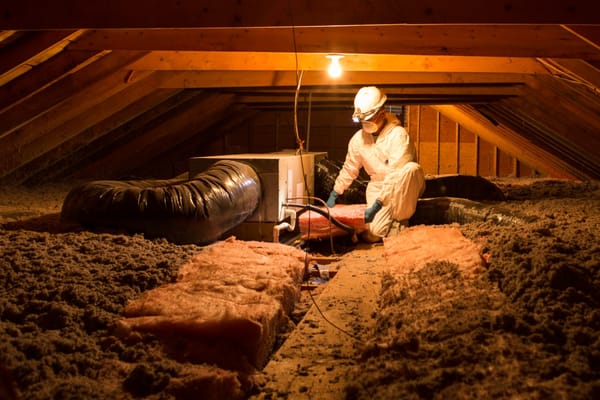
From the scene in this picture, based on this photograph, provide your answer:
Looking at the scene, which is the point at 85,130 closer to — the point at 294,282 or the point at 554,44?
the point at 294,282

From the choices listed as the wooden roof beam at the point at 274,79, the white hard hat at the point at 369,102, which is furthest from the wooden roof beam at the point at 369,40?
the wooden roof beam at the point at 274,79

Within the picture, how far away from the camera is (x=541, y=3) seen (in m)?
2.56

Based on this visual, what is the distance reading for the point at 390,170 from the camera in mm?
4695

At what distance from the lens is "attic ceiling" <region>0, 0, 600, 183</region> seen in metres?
2.80

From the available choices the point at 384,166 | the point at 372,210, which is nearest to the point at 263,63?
the point at 384,166

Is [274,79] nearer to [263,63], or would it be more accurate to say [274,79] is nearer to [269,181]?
[263,63]

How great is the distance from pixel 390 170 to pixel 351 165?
1.73ft

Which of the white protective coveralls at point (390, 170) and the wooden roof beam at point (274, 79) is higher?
the wooden roof beam at point (274, 79)

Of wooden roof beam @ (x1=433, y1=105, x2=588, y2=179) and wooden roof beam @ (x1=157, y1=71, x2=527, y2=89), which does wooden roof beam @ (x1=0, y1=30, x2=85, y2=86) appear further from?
wooden roof beam @ (x1=433, y1=105, x2=588, y2=179)

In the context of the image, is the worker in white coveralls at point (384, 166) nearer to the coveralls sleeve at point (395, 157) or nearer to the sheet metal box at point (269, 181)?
the coveralls sleeve at point (395, 157)

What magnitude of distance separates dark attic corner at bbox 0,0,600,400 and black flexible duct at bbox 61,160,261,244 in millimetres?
14

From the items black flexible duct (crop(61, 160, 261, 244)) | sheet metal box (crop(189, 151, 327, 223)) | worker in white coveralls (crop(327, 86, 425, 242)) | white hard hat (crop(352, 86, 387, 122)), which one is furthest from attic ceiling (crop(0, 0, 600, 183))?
black flexible duct (crop(61, 160, 261, 244))

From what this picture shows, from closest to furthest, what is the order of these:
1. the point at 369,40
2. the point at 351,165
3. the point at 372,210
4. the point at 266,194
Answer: the point at 369,40
the point at 372,210
the point at 266,194
the point at 351,165

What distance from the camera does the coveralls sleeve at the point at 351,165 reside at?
5.05 m
